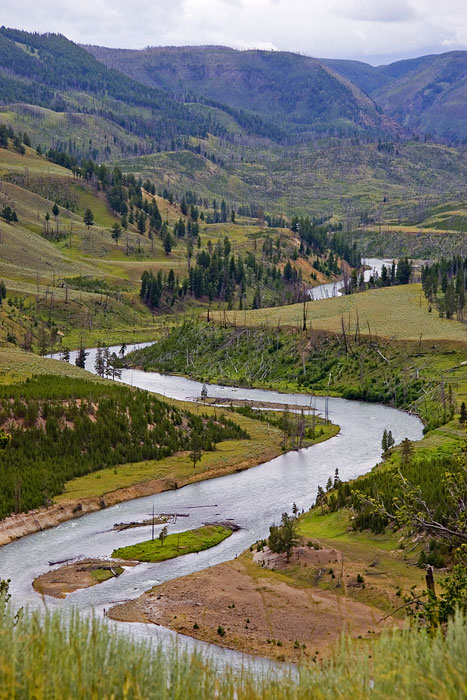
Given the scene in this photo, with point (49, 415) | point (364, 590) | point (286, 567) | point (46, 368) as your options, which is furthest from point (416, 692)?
point (46, 368)

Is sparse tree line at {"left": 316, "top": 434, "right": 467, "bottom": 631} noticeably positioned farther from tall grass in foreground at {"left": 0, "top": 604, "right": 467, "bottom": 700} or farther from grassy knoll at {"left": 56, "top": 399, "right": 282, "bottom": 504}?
tall grass in foreground at {"left": 0, "top": 604, "right": 467, "bottom": 700}

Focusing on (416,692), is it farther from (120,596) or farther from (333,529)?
(333,529)

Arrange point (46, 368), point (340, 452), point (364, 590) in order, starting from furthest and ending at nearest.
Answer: point (46, 368)
point (340, 452)
point (364, 590)

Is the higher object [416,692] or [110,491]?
[416,692]

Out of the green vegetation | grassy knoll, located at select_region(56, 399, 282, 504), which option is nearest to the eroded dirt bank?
grassy knoll, located at select_region(56, 399, 282, 504)

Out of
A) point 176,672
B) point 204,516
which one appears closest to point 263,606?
point 204,516

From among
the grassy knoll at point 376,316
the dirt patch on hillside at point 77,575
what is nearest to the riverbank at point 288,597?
→ the dirt patch on hillside at point 77,575

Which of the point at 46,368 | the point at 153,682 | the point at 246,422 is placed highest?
the point at 153,682
